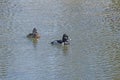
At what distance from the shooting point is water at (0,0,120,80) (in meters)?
13.9

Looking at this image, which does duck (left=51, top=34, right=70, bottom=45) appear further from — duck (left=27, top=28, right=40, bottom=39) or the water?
duck (left=27, top=28, right=40, bottom=39)

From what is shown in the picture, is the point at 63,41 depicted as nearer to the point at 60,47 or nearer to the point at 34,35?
the point at 60,47

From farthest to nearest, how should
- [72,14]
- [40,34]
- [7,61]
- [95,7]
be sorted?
[95,7] → [72,14] → [40,34] → [7,61]

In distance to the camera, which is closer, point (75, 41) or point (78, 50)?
point (78, 50)

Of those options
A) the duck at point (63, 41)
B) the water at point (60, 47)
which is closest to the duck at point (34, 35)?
the water at point (60, 47)

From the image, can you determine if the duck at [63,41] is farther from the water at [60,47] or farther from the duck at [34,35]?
the duck at [34,35]

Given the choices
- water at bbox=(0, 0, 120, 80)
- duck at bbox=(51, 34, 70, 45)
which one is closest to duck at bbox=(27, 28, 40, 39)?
water at bbox=(0, 0, 120, 80)

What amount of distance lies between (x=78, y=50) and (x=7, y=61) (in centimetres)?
234

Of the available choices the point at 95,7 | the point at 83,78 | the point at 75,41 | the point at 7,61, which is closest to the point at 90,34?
the point at 75,41

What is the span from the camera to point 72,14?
23.7 meters

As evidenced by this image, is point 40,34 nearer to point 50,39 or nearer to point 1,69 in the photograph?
point 50,39

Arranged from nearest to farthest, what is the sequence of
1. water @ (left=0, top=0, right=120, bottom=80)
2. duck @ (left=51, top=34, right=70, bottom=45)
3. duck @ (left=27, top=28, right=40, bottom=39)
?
water @ (left=0, top=0, right=120, bottom=80) < duck @ (left=51, top=34, right=70, bottom=45) < duck @ (left=27, top=28, right=40, bottom=39)

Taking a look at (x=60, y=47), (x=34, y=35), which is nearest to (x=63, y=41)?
(x=60, y=47)

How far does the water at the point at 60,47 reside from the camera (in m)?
13.9
